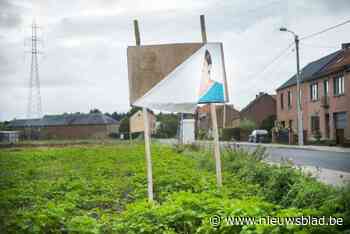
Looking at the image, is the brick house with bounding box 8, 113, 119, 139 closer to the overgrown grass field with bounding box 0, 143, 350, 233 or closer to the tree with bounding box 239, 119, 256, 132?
the overgrown grass field with bounding box 0, 143, 350, 233

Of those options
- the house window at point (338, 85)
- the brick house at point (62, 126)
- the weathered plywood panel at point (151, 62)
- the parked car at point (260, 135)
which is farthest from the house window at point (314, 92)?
the parked car at point (260, 135)

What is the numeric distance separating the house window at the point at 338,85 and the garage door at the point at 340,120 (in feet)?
0.64

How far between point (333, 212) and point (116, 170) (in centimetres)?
783

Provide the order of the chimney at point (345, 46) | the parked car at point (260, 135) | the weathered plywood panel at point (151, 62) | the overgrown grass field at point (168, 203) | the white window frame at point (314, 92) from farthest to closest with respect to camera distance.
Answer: the parked car at point (260, 135) → the weathered plywood panel at point (151, 62) → the white window frame at point (314, 92) → the chimney at point (345, 46) → the overgrown grass field at point (168, 203)

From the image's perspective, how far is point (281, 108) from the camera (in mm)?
6410

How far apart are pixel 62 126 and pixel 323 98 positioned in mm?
7237

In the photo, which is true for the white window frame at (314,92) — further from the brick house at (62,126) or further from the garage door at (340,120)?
the brick house at (62,126)

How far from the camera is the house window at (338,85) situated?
4402 millimetres

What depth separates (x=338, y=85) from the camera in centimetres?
448

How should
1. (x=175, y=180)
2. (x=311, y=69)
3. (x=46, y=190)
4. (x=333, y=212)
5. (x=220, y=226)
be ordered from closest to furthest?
(x=220, y=226) < (x=333, y=212) < (x=311, y=69) < (x=46, y=190) < (x=175, y=180)

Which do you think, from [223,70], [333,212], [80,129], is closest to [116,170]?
[80,129]

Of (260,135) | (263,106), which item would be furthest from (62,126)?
(263,106)

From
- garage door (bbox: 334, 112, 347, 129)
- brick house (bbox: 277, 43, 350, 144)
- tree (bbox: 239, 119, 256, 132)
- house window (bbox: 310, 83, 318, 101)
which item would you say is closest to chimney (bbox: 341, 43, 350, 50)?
brick house (bbox: 277, 43, 350, 144)

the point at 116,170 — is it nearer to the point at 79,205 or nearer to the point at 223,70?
the point at 79,205
